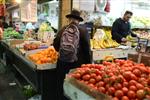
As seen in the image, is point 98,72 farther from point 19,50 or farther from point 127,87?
point 19,50

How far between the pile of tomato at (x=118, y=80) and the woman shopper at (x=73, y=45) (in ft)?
4.28

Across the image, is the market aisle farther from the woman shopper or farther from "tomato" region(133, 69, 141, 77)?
"tomato" region(133, 69, 141, 77)

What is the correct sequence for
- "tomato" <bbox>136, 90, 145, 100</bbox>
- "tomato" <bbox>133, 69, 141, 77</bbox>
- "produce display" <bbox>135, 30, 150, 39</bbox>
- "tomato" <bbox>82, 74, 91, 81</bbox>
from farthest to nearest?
"produce display" <bbox>135, 30, 150, 39</bbox> < "tomato" <bbox>82, 74, 91, 81</bbox> < "tomato" <bbox>133, 69, 141, 77</bbox> < "tomato" <bbox>136, 90, 145, 100</bbox>

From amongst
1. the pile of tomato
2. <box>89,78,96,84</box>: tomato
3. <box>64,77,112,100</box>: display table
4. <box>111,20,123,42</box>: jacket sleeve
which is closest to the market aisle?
<box>111,20,123,42</box>: jacket sleeve

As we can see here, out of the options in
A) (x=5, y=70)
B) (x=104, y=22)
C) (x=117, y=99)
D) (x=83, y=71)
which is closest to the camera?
(x=117, y=99)

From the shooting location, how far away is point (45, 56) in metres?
5.28

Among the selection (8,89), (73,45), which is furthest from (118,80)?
(8,89)

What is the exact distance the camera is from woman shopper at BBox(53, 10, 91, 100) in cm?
454

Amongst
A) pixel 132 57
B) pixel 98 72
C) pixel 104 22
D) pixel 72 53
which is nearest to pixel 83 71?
pixel 98 72

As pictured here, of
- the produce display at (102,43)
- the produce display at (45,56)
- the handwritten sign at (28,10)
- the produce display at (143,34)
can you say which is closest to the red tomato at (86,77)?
the produce display at (45,56)

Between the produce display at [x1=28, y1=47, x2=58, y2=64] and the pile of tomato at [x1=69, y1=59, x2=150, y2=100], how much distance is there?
1.80 meters

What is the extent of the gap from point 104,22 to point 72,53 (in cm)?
381

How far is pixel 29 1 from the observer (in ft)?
23.0

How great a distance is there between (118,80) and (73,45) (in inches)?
75.9
